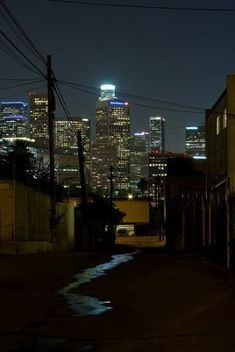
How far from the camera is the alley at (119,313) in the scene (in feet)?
30.0

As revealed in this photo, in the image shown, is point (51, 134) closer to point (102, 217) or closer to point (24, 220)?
point (24, 220)

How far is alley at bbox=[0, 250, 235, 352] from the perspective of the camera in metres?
9.15

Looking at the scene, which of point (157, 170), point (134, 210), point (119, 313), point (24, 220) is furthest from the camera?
point (157, 170)

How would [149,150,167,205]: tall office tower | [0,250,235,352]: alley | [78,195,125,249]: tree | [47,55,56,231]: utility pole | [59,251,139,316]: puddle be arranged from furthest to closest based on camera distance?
1. [149,150,167,205]: tall office tower
2. [78,195,125,249]: tree
3. [47,55,56,231]: utility pole
4. [59,251,139,316]: puddle
5. [0,250,235,352]: alley

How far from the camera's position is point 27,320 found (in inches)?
432

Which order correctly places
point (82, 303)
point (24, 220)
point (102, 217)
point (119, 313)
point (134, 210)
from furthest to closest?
1. point (134, 210)
2. point (102, 217)
3. point (24, 220)
4. point (82, 303)
5. point (119, 313)

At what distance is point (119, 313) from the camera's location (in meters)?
11.7

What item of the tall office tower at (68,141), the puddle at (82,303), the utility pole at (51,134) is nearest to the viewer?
the puddle at (82,303)

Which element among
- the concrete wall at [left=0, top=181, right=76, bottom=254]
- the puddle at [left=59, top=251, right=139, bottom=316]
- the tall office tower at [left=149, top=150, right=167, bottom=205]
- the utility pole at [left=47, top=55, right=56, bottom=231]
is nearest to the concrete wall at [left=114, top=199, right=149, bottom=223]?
the tall office tower at [left=149, top=150, right=167, bottom=205]

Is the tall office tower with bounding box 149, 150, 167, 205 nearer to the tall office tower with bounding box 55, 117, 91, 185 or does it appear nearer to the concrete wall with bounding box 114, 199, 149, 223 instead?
the concrete wall with bounding box 114, 199, 149, 223

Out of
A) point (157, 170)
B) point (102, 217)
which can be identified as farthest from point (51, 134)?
point (157, 170)

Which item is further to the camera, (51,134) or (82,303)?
(51,134)

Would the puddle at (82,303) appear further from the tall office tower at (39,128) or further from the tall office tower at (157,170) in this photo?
the tall office tower at (157,170)

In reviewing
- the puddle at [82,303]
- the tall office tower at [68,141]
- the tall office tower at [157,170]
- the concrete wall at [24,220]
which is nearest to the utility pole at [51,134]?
the concrete wall at [24,220]
